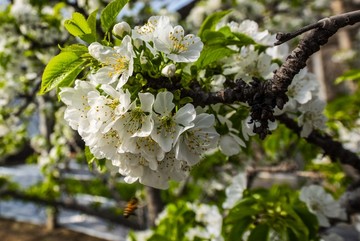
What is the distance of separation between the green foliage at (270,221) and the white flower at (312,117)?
0.26 meters

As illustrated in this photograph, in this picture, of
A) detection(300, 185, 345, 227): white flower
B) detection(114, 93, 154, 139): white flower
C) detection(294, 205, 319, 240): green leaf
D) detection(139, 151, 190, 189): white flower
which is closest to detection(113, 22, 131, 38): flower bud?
detection(114, 93, 154, 139): white flower

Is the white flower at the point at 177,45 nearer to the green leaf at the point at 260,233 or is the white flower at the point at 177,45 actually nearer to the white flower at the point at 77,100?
the white flower at the point at 77,100

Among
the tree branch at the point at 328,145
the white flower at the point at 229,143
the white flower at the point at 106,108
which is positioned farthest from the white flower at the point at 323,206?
the white flower at the point at 106,108

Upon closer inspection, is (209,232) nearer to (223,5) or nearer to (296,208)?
(296,208)

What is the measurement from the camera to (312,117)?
3.99 feet

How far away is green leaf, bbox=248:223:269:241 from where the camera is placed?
1208 millimetres

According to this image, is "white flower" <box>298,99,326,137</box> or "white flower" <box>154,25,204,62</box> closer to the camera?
→ "white flower" <box>154,25,204,62</box>

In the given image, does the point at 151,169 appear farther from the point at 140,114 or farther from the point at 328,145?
the point at 328,145

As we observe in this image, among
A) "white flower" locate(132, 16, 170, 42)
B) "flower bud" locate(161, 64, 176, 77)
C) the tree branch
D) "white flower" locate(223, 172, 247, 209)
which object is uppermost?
"white flower" locate(132, 16, 170, 42)

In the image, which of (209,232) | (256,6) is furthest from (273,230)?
(256,6)

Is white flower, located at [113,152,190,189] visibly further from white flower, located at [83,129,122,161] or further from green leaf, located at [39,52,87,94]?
green leaf, located at [39,52,87,94]

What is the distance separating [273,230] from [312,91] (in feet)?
1.51

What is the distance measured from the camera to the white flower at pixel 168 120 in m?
0.85

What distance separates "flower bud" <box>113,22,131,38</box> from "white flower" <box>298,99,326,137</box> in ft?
1.91
